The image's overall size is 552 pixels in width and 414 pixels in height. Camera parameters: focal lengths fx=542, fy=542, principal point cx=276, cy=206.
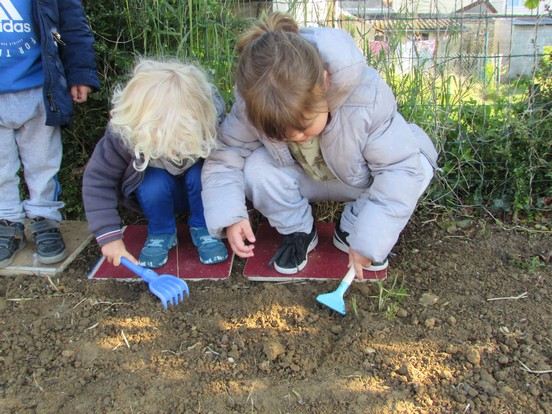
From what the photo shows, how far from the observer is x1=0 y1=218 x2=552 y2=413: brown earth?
1.54m

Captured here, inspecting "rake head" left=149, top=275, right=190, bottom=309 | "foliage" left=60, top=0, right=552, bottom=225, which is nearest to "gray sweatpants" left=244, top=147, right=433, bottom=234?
"foliage" left=60, top=0, right=552, bottom=225

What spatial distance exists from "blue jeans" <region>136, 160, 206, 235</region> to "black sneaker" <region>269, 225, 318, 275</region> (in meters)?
0.39

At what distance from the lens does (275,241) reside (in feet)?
8.11

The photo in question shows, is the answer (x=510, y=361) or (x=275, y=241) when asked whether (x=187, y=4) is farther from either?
(x=510, y=361)

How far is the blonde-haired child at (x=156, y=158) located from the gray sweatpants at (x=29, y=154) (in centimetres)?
39

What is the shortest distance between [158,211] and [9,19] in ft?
3.19

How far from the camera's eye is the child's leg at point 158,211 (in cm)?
226

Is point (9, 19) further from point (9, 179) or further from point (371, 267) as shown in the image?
point (371, 267)

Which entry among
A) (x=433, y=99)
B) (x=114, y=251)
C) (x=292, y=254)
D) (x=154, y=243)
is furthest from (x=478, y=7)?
(x=114, y=251)

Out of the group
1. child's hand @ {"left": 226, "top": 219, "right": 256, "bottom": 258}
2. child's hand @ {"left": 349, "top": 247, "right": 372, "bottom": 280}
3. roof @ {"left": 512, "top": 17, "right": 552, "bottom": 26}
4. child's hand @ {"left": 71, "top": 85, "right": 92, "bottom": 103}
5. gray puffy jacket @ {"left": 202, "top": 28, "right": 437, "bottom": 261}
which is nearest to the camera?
gray puffy jacket @ {"left": 202, "top": 28, "right": 437, "bottom": 261}

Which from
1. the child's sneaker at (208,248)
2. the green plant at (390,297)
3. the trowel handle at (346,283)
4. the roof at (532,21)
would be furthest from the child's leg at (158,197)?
the roof at (532,21)

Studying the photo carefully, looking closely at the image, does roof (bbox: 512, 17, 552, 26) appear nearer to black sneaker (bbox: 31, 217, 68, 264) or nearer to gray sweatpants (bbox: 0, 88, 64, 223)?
gray sweatpants (bbox: 0, 88, 64, 223)

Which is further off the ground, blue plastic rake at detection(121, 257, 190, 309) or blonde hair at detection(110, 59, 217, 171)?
blonde hair at detection(110, 59, 217, 171)

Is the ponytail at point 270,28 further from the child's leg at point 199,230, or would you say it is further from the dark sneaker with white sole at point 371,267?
the dark sneaker with white sole at point 371,267
